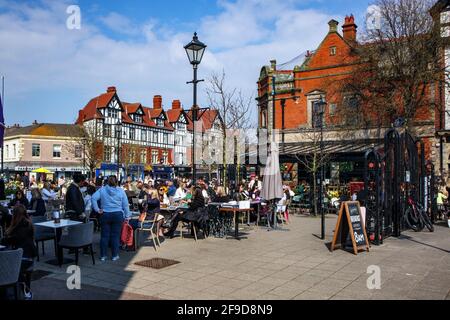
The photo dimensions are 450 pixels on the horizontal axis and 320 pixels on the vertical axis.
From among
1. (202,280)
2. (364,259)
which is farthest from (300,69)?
(202,280)

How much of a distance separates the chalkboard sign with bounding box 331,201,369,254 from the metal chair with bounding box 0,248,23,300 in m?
6.80

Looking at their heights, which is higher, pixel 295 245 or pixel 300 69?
pixel 300 69

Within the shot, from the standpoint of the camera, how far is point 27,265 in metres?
5.37

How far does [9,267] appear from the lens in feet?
15.6

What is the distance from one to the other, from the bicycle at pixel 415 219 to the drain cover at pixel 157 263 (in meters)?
8.44

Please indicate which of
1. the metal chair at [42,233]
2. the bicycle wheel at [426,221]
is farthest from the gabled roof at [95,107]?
the bicycle wheel at [426,221]

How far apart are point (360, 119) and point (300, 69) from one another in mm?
8519

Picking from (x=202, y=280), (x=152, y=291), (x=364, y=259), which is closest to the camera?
(x=152, y=291)

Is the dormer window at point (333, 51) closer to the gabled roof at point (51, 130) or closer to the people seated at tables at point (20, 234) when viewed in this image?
the people seated at tables at point (20, 234)

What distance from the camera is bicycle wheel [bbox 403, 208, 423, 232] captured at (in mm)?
12742

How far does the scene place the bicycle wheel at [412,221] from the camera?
12.7 metres
